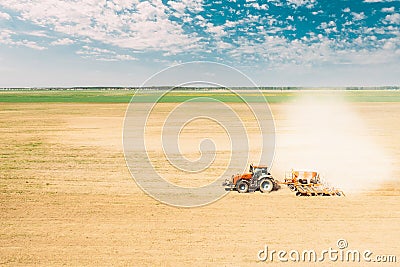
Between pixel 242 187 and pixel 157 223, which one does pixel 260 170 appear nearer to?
pixel 242 187

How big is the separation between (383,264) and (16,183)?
15.2 m

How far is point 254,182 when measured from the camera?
55.5ft

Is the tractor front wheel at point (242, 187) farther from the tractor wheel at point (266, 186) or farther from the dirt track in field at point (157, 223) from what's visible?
the tractor wheel at point (266, 186)

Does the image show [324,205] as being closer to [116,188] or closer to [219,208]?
[219,208]

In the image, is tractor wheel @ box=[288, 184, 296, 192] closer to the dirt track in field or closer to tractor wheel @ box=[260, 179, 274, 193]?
the dirt track in field

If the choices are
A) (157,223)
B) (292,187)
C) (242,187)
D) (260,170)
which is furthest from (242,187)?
(157,223)

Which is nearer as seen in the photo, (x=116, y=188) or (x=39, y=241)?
(x=39, y=241)

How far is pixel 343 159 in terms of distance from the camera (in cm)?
2347

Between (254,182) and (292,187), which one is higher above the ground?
(254,182)

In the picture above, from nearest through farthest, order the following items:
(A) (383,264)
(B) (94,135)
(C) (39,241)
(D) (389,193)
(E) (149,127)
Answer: (A) (383,264) → (C) (39,241) → (D) (389,193) → (B) (94,135) → (E) (149,127)

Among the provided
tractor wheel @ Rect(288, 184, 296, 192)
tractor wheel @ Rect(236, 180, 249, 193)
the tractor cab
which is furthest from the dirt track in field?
the tractor cab

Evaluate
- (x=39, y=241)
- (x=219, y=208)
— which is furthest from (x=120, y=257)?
(x=219, y=208)

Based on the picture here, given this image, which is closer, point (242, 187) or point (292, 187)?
point (242, 187)

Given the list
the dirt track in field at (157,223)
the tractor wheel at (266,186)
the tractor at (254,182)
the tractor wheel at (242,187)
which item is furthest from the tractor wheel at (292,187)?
the tractor wheel at (242,187)
